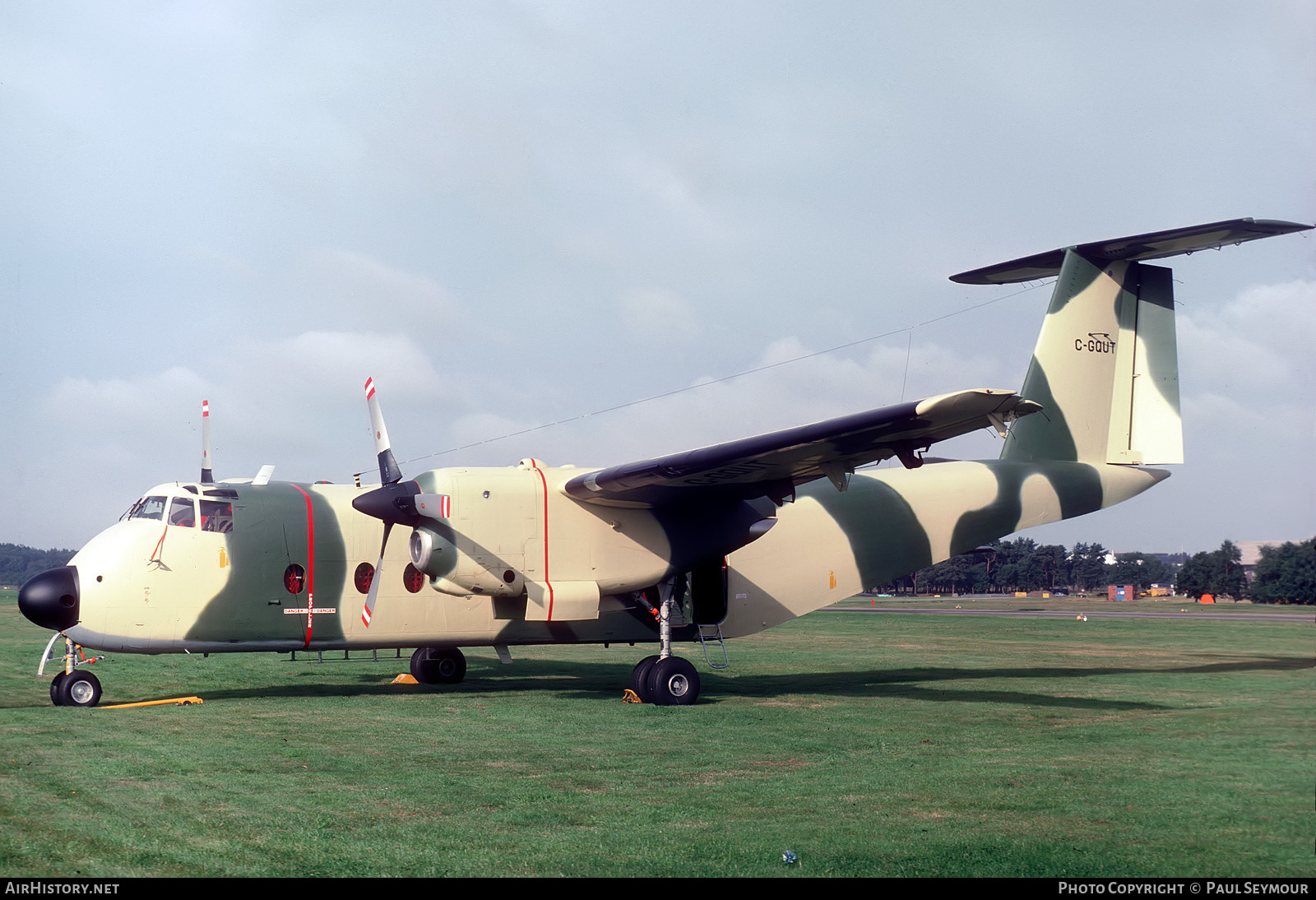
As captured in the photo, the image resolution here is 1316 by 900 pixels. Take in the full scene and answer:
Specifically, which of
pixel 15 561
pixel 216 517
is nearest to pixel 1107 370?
pixel 216 517

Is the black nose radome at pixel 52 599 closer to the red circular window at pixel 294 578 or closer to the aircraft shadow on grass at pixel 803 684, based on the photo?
the aircraft shadow on grass at pixel 803 684

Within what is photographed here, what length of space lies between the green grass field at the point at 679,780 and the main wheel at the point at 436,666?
1.38m

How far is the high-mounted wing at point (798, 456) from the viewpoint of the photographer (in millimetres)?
12609

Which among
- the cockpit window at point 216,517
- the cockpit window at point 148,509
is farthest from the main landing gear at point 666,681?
the cockpit window at point 148,509

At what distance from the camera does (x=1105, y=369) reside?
1958 cm

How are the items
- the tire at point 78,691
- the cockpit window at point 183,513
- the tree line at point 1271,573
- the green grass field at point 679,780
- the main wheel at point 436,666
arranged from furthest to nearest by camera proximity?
the main wheel at point 436,666
the cockpit window at point 183,513
the tire at point 78,691
the tree line at point 1271,573
the green grass field at point 679,780

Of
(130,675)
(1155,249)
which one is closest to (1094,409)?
(1155,249)

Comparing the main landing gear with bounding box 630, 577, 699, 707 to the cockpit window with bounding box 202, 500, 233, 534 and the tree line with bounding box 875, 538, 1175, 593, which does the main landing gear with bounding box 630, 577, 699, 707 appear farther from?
the tree line with bounding box 875, 538, 1175, 593

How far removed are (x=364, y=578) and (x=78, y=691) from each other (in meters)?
4.12

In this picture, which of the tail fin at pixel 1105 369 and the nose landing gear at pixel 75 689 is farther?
the tail fin at pixel 1105 369

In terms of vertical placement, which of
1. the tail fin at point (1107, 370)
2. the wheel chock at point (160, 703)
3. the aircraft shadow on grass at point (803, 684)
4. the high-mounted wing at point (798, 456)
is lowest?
the aircraft shadow on grass at point (803, 684)

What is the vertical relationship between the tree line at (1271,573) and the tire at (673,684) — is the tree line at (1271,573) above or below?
above

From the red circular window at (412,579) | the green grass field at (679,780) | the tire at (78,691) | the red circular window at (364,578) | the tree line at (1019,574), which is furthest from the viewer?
the tree line at (1019,574)
